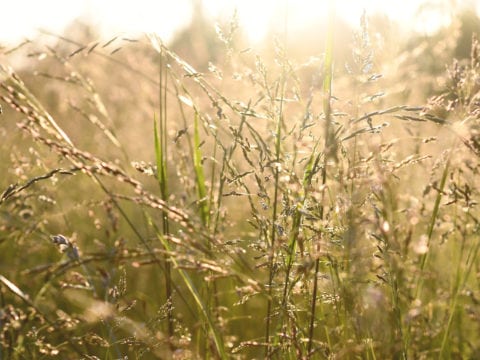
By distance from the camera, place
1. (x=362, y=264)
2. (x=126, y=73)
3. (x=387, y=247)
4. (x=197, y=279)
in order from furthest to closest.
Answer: (x=126, y=73)
(x=197, y=279)
(x=387, y=247)
(x=362, y=264)

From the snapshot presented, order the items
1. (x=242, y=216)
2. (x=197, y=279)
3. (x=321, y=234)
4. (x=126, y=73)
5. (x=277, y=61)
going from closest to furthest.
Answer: (x=321, y=234)
(x=277, y=61)
(x=197, y=279)
(x=242, y=216)
(x=126, y=73)

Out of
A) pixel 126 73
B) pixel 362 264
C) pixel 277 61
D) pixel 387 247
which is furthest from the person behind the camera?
pixel 126 73

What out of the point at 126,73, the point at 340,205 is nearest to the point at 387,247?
the point at 340,205

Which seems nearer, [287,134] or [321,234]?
[321,234]

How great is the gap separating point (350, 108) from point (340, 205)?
0.33 m

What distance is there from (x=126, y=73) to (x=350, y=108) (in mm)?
2501

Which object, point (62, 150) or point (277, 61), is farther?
point (277, 61)

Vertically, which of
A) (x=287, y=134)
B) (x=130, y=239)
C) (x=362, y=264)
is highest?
(x=130, y=239)

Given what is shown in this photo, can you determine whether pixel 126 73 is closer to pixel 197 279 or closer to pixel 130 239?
pixel 130 239

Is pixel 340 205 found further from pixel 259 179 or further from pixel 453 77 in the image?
pixel 453 77

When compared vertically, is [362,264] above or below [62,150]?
below

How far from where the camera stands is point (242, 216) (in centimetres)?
358

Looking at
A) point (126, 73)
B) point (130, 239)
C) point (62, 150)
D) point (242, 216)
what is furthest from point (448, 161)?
point (126, 73)

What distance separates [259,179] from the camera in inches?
62.0
